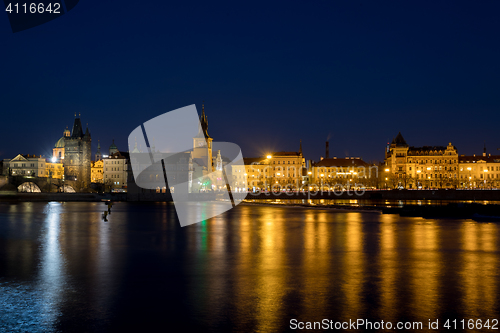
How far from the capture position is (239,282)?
12.1 meters

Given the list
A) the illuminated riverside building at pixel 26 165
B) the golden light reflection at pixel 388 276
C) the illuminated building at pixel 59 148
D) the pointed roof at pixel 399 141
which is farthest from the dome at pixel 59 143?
the golden light reflection at pixel 388 276

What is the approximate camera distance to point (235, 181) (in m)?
169

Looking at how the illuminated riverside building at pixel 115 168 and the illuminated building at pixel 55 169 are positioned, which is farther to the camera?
the illuminated building at pixel 55 169

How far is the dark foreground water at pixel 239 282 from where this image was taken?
898 centimetres

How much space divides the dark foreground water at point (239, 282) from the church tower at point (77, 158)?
132323mm

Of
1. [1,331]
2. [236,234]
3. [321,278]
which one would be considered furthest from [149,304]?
[236,234]

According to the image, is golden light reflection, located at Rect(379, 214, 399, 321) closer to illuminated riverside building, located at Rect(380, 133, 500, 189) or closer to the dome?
illuminated riverside building, located at Rect(380, 133, 500, 189)

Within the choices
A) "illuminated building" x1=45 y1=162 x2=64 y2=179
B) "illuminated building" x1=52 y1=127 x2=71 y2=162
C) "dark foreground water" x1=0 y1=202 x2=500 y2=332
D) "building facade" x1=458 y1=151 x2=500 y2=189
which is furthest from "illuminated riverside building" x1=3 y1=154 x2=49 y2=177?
"dark foreground water" x1=0 y1=202 x2=500 y2=332

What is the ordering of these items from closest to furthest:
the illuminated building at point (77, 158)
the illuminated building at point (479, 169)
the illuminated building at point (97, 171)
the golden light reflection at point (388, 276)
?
the golden light reflection at point (388, 276) < the illuminated building at point (77, 158) < the illuminated building at point (479, 169) < the illuminated building at point (97, 171)

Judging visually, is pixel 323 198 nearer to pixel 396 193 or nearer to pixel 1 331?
pixel 396 193

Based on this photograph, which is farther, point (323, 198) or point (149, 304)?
point (323, 198)

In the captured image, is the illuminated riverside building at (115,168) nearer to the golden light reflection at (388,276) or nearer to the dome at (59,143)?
the dome at (59,143)

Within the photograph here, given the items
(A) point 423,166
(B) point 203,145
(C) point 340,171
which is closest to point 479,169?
(A) point 423,166

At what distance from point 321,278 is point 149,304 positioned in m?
4.77
